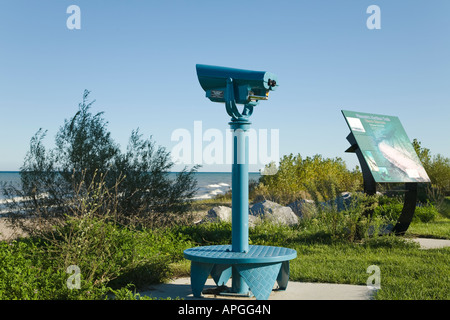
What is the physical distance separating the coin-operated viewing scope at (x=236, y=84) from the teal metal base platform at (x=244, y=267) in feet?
5.49

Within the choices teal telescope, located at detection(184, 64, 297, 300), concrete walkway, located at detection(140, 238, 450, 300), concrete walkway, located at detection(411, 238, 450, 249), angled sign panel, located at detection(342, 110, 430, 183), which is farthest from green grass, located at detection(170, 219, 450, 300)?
angled sign panel, located at detection(342, 110, 430, 183)

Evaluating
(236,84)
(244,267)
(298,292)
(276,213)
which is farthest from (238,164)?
(276,213)

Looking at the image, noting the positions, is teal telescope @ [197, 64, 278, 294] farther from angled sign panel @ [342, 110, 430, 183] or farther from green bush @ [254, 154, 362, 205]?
green bush @ [254, 154, 362, 205]

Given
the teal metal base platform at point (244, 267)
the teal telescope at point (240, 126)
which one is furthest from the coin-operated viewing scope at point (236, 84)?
the teal metal base platform at point (244, 267)

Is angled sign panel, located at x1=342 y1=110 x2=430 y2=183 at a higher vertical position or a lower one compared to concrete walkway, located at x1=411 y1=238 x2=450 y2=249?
higher

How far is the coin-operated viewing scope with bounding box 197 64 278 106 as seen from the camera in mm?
5062

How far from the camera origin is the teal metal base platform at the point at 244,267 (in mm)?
4777

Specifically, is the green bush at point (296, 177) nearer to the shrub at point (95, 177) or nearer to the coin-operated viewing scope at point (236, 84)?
the shrub at point (95, 177)

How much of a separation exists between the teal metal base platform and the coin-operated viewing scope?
167 centimetres

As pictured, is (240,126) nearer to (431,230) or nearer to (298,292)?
(298,292)
